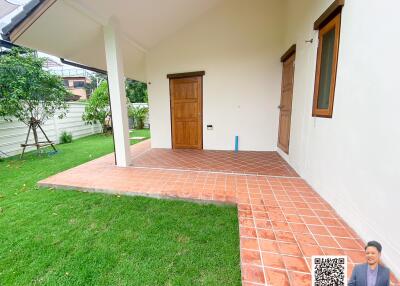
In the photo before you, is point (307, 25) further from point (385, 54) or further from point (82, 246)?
point (82, 246)

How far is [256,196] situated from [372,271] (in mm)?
1685

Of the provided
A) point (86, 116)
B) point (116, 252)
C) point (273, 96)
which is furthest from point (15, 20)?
point (86, 116)

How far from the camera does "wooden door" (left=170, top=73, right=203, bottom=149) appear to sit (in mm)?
5328

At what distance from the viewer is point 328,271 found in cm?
94

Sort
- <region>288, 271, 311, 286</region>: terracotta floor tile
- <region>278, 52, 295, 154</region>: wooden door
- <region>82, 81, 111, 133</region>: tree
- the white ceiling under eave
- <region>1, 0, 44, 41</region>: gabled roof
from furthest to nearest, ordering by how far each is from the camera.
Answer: <region>82, 81, 111, 133</region>: tree → <region>278, 52, 295, 154</region>: wooden door → the white ceiling under eave → <region>1, 0, 44, 41</region>: gabled roof → <region>288, 271, 311, 286</region>: terracotta floor tile

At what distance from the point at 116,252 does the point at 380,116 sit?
2.49 m

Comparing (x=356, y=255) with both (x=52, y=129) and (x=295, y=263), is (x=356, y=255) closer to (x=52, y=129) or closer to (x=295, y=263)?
(x=295, y=263)

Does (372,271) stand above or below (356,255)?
above

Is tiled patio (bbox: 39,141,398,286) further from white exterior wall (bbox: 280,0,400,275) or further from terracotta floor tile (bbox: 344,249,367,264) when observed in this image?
white exterior wall (bbox: 280,0,400,275)

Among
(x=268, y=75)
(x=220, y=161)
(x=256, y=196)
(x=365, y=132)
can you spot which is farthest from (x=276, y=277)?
(x=268, y=75)

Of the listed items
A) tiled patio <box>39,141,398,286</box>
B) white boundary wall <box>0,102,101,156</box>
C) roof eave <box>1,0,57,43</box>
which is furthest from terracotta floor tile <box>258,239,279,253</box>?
white boundary wall <box>0,102,101,156</box>

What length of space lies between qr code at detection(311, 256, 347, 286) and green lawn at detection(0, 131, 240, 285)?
69cm

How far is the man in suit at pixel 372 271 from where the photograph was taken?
0.84 m

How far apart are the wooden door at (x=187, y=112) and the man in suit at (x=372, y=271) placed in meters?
4.64
